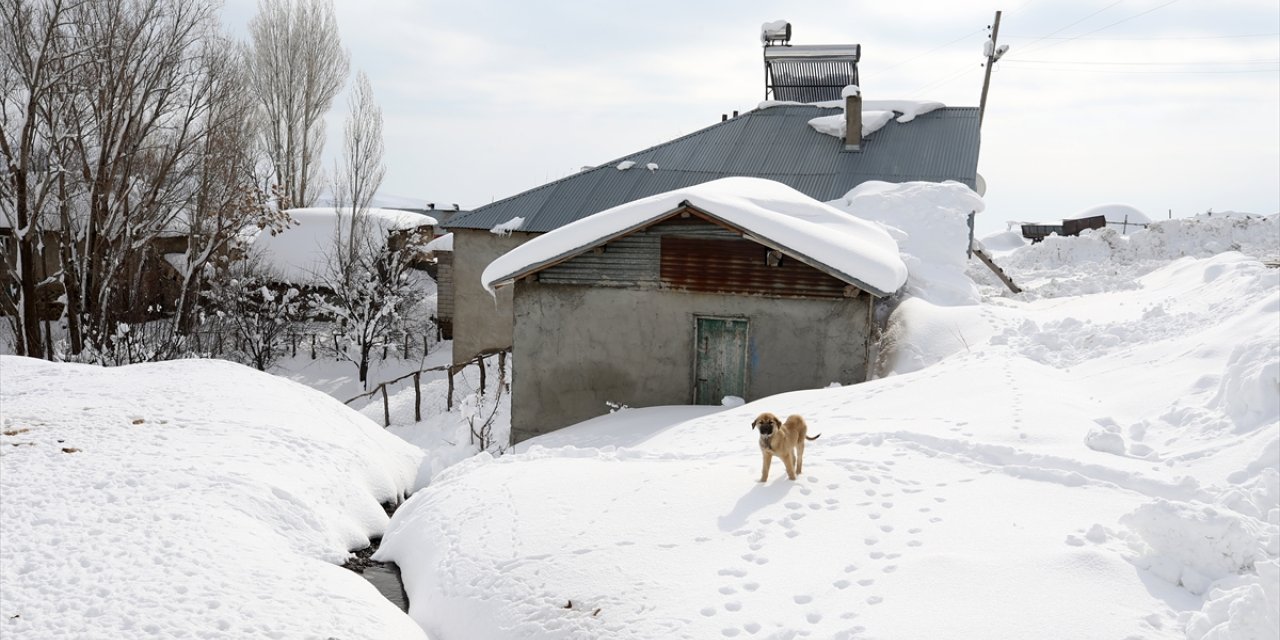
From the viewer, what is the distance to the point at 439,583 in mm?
8633

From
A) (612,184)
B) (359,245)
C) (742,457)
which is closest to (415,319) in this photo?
(359,245)

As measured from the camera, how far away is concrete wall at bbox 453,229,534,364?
23.8 metres

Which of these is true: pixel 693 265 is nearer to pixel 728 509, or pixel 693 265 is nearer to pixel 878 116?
pixel 728 509

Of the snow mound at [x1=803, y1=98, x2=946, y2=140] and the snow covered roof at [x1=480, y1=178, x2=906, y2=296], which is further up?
the snow mound at [x1=803, y1=98, x2=946, y2=140]

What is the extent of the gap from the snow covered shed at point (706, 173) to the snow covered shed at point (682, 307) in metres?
8.23

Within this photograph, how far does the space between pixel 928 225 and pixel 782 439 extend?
46.8ft

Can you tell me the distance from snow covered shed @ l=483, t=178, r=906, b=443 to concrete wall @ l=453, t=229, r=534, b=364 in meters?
8.35

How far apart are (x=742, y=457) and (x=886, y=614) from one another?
3949 mm

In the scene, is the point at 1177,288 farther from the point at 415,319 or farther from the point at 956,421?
the point at 415,319

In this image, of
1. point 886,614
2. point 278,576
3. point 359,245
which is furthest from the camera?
point 359,245

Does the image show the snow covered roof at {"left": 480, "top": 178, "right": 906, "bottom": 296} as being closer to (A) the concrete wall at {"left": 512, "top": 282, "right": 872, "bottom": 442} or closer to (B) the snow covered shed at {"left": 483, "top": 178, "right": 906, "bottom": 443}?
(B) the snow covered shed at {"left": 483, "top": 178, "right": 906, "bottom": 443}

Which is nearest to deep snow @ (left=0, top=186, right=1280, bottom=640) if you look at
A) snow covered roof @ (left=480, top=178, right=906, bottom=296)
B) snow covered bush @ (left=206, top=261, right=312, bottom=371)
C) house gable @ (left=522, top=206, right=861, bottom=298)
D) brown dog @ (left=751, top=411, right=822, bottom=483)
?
brown dog @ (left=751, top=411, right=822, bottom=483)

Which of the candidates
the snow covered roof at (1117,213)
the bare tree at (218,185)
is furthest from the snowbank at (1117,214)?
the bare tree at (218,185)

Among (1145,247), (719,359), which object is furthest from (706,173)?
(1145,247)
